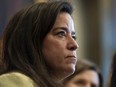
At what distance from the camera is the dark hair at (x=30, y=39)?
5.28ft

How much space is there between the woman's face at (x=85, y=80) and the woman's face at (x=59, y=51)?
0.91m

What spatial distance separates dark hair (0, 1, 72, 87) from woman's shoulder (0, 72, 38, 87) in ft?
0.17

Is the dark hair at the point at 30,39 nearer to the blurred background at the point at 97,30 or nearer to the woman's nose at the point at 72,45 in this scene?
the woman's nose at the point at 72,45

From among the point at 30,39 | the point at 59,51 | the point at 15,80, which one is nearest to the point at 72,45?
the point at 59,51

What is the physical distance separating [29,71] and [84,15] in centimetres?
354

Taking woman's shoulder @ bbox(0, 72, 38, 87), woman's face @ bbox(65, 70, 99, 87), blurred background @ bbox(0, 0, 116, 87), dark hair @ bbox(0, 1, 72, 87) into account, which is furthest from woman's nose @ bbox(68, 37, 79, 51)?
blurred background @ bbox(0, 0, 116, 87)

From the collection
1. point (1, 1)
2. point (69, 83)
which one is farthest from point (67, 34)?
point (1, 1)

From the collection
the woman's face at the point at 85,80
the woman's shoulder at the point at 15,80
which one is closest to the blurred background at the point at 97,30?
the woman's face at the point at 85,80

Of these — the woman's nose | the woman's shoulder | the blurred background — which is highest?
the woman's nose

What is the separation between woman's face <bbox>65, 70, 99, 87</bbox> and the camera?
8.52 feet

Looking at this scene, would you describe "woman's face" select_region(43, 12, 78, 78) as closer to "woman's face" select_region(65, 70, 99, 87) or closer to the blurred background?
"woman's face" select_region(65, 70, 99, 87)

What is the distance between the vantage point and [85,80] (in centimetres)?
264

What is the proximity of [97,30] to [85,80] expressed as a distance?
2496 millimetres

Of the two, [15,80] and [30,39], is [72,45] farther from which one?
[15,80]
